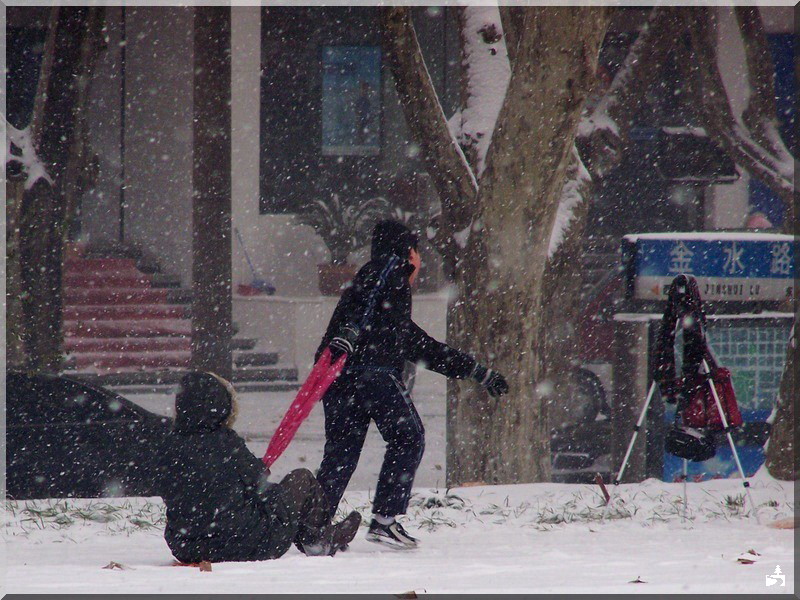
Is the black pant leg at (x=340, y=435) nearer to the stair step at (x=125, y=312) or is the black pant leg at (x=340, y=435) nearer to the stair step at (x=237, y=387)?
the stair step at (x=237, y=387)

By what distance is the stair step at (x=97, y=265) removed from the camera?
16016 millimetres

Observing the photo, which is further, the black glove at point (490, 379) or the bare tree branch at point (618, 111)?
the bare tree branch at point (618, 111)

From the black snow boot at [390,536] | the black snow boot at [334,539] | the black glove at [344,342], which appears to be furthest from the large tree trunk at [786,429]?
the black glove at [344,342]

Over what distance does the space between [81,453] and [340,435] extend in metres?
3.07

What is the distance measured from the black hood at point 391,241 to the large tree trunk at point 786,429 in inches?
145

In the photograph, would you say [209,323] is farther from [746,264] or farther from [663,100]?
[663,100]

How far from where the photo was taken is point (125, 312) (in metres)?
15.7

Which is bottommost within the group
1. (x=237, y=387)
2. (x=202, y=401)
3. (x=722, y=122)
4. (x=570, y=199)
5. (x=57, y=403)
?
(x=237, y=387)

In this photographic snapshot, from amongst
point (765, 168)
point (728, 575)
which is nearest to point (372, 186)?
point (765, 168)

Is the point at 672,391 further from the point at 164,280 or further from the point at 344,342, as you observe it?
the point at 164,280

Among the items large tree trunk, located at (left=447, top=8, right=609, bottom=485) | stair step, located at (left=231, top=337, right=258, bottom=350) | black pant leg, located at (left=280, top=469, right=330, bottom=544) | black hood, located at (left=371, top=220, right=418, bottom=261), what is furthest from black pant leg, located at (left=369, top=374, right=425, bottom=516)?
stair step, located at (left=231, top=337, right=258, bottom=350)

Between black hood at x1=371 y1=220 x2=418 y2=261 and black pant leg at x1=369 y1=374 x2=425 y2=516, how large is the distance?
67 cm

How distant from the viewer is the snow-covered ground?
4531 mm
